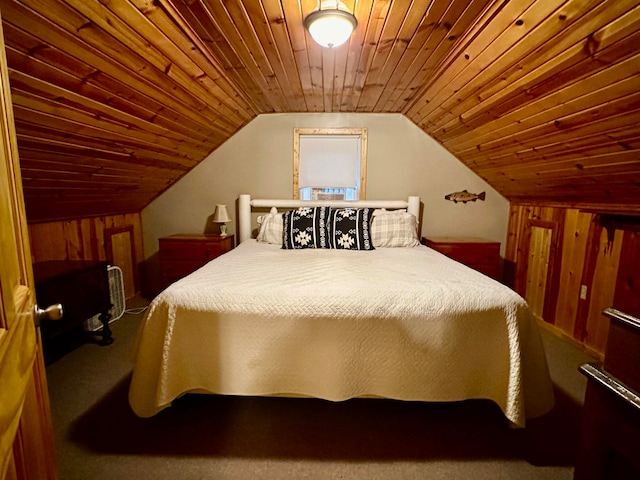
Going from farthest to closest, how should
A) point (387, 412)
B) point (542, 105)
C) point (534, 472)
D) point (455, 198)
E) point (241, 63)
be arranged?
1. point (455, 198)
2. point (241, 63)
3. point (542, 105)
4. point (387, 412)
5. point (534, 472)

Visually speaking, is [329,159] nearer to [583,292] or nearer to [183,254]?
[183,254]

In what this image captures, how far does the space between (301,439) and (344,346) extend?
530 mm

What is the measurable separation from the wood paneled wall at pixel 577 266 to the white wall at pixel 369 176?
1.42ft

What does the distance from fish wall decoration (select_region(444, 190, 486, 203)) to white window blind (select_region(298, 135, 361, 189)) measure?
3.47 ft

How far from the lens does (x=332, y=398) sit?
52.8 inches

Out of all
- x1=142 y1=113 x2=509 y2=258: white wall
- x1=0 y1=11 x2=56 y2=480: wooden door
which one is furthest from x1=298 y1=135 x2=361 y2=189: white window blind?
x1=0 y1=11 x2=56 y2=480: wooden door

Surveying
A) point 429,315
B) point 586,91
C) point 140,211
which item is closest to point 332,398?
point 429,315

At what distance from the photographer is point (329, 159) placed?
324cm

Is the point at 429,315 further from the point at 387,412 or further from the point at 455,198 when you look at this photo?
the point at 455,198

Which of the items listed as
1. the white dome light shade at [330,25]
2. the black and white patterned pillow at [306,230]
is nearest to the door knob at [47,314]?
the white dome light shade at [330,25]

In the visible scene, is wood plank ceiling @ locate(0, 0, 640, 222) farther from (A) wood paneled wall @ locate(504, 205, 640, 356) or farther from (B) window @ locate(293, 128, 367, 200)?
(B) window @ locate(293, 128, 367, 200)

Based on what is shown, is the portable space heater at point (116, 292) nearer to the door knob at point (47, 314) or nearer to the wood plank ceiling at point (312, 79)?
the wood plank ceiling at point (312, 79)

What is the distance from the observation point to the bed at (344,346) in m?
1.31

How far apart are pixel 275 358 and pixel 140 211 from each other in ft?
9.43
